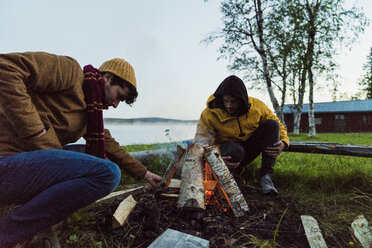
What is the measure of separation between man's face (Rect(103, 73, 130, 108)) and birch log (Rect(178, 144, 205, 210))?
98cm

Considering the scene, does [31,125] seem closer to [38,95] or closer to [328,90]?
[38,95]

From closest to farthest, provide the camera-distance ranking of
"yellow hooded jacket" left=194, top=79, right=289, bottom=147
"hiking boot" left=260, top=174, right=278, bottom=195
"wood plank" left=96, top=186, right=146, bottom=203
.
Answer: "wood plank" left=96, top=186, right=146, bottom=203, "hiking boot" left=260, top=174, right=278, bottom=195, "yellow hooded jacket" left=194, top=79, right=289, bottom=147

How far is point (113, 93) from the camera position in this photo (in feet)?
7.02

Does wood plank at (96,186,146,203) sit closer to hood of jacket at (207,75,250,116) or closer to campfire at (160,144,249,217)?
campfire at (160,144,249,217)

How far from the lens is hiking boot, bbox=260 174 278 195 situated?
10.0 ft

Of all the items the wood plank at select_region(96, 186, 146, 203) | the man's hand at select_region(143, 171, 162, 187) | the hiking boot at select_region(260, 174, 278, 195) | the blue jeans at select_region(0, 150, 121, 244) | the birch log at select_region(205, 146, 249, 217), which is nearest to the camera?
the blue jeans at select_region(0, 150, 121, 244)

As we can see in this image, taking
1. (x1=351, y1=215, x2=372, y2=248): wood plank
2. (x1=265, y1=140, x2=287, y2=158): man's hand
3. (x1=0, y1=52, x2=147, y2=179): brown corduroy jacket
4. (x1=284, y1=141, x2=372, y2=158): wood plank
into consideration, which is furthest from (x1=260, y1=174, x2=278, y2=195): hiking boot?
(x1=0, y1=52, x2=147, y2=179): brown corduroy jacket

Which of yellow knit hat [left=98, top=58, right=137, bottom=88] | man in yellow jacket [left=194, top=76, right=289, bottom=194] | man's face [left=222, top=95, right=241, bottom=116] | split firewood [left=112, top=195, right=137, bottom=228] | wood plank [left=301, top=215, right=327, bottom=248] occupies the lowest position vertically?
wood plank [left=301, top=215, right=327, bottom=248]

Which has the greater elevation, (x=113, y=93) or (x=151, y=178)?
(x=113, y=93)

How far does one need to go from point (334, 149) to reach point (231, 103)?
183 cm

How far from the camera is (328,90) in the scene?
1784 cm

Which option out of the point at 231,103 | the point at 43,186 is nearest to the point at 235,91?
the point at 231,103

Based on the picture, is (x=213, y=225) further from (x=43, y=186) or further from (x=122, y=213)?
(x=43, y=186)

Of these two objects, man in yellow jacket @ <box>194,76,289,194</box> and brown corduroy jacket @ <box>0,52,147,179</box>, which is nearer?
brown corduroy jacket @ <box>0,52,147,179</box>
